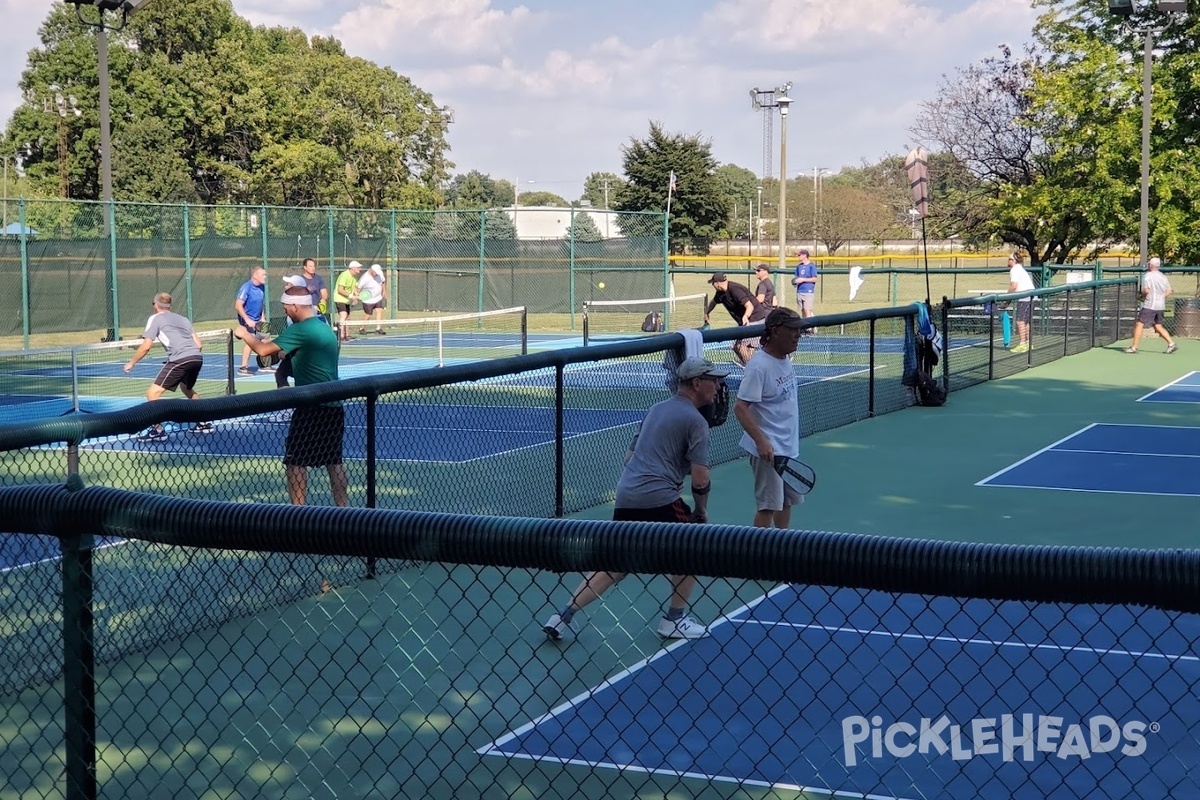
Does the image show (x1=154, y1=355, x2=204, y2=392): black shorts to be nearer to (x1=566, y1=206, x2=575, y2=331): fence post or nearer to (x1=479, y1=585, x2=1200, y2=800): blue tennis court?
(x1=479, y1=585, x2=1200, y2=800): blue tennis court

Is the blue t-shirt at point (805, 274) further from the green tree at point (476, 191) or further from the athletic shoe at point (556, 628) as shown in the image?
the green tree at point (476, 191)

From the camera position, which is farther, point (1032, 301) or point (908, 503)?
point (1032, 301)

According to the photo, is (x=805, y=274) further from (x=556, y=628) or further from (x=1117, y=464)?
Answer: (x=556, y=628)

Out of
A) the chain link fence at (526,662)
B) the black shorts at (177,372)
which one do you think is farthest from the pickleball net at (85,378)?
the chain link fence at (526,662)

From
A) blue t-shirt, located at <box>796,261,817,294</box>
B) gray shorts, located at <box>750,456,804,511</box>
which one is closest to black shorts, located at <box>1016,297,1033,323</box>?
blue t-shirt, located at <box>796,261,817,294</box>

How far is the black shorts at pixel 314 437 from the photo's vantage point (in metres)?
9.55

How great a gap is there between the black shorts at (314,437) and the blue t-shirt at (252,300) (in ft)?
48.1

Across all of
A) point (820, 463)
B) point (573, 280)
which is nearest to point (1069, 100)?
point (573, 280)

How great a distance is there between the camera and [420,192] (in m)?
83.3

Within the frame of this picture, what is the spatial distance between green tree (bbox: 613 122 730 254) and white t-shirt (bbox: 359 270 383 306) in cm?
5385

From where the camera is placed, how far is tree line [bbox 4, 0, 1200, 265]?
1555 inches

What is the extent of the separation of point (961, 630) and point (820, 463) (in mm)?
6463

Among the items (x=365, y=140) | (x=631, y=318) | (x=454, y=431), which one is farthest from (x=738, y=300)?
(x=365, y=140)

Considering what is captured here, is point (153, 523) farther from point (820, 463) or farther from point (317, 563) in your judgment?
point (820, 463)
